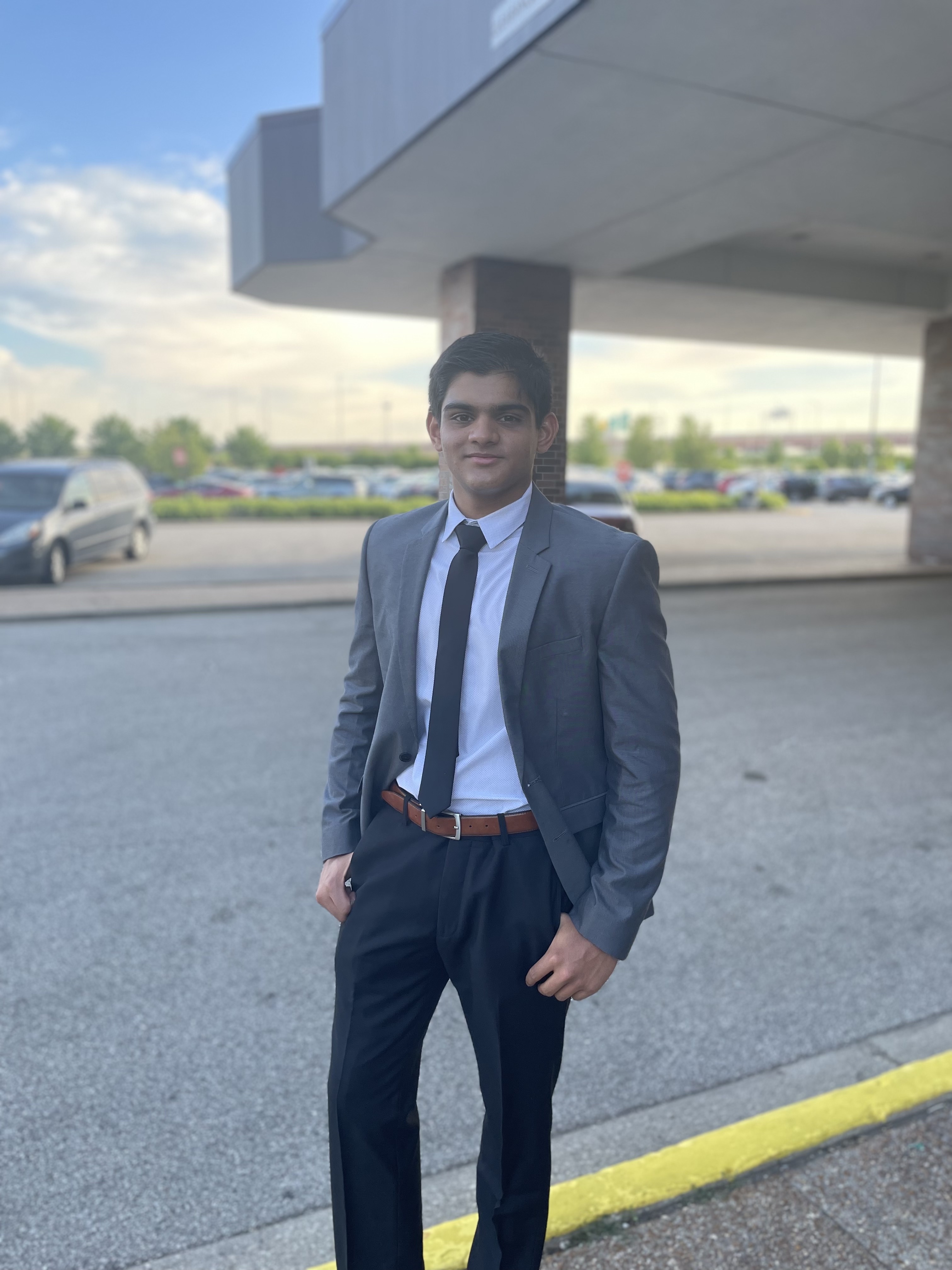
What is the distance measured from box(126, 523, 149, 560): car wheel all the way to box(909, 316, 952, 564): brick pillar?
14.2 meters

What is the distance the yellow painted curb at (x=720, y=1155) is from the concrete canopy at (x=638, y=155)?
548 centimetres

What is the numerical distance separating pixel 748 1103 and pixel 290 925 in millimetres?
1881

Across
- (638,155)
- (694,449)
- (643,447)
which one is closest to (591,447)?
(643,447)

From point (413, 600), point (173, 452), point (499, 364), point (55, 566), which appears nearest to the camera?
point (499, 364)

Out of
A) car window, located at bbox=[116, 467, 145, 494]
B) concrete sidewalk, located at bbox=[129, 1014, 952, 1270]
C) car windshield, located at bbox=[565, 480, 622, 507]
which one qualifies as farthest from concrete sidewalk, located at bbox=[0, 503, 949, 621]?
concrete sidewalk, located at bbox=[129, 1014, 952, 1270]

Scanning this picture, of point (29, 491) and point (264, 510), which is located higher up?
point (29, 491)

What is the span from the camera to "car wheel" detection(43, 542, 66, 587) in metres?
14.0

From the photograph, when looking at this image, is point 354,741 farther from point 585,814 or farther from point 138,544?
point 138,544

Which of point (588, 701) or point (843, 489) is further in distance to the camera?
point (843, 489)

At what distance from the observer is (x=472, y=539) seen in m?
1.75

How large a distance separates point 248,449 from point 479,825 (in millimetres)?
76664

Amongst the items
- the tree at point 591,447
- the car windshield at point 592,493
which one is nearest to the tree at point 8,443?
the tree at point 591,447

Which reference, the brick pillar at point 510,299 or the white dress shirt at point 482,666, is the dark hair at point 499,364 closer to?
the white dress shirt at point 482,666

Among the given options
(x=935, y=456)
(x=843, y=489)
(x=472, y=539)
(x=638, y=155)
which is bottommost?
(x=843, y=489)
